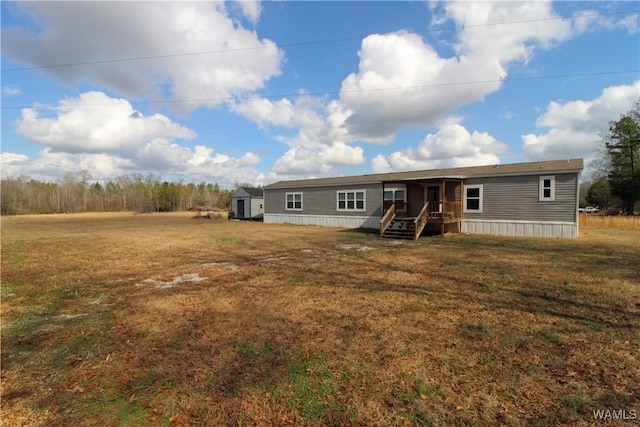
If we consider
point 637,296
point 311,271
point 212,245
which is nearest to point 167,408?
point 311,271

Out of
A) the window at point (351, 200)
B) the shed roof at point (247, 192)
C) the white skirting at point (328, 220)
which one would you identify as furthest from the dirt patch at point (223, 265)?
the shed roof at point (247, 192)

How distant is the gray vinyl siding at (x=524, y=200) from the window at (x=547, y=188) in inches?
4.4

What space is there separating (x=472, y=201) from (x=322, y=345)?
1505 centimetres

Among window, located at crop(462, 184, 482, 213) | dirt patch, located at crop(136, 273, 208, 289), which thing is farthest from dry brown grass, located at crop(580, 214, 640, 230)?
dirt patch, located at crop(136, 273, 208, 289)

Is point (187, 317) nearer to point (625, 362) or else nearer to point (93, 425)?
point (93, 425)

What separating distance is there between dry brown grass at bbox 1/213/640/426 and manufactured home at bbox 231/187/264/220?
77.7 ft

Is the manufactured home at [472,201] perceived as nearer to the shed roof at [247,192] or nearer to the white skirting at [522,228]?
the white skirting at [522,228]

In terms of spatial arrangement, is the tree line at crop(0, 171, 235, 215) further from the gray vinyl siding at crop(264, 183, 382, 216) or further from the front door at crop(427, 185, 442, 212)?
the front door at crop(427, 185, 442, 212)

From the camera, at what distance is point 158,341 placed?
4.10 meters

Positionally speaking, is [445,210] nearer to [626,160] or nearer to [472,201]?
[472,201]

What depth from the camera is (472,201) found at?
53.8 ft

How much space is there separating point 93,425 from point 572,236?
56.5ft

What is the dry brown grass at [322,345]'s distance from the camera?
2729 millimetres

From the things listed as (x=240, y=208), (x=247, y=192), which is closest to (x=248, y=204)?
(x=247, y=192)
